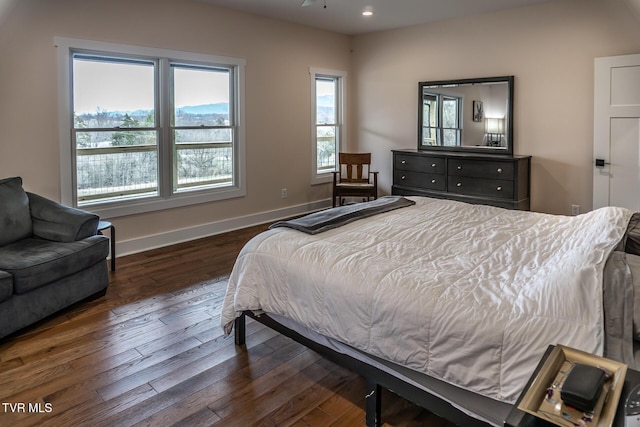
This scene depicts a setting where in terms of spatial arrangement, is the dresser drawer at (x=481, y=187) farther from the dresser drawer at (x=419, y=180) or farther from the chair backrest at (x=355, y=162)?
the chair backrest at (x=355, y=162)

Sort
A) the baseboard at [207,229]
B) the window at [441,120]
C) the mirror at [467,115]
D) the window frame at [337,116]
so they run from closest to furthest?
the baseboard at [207,229]
the mirror at [467,115]
the window at [441,120]
the window frame at [337,116]

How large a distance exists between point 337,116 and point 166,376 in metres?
5.20

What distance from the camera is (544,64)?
5.08 metres

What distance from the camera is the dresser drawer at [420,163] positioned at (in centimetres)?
556

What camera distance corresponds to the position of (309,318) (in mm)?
2146

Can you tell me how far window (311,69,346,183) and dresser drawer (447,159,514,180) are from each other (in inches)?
79.0

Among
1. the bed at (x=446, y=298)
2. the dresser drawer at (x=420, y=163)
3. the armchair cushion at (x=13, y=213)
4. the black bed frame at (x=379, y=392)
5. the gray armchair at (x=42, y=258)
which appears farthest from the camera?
the dresser drawer at (x=420, y=163)

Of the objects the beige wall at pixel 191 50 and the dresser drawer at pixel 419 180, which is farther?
the dresser drawer at pixel 419 180

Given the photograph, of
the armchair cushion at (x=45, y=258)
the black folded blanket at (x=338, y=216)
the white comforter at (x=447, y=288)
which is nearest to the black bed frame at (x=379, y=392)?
the white comforter at (x=447, y=288)

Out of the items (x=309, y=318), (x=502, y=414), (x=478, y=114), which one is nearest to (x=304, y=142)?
(x=478, y=114)

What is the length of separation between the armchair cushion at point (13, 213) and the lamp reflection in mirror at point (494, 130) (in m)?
4.90

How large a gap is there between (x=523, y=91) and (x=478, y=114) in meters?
0.56

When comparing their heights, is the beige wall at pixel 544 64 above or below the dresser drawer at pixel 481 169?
above

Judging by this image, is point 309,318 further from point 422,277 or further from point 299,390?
point 422,277
